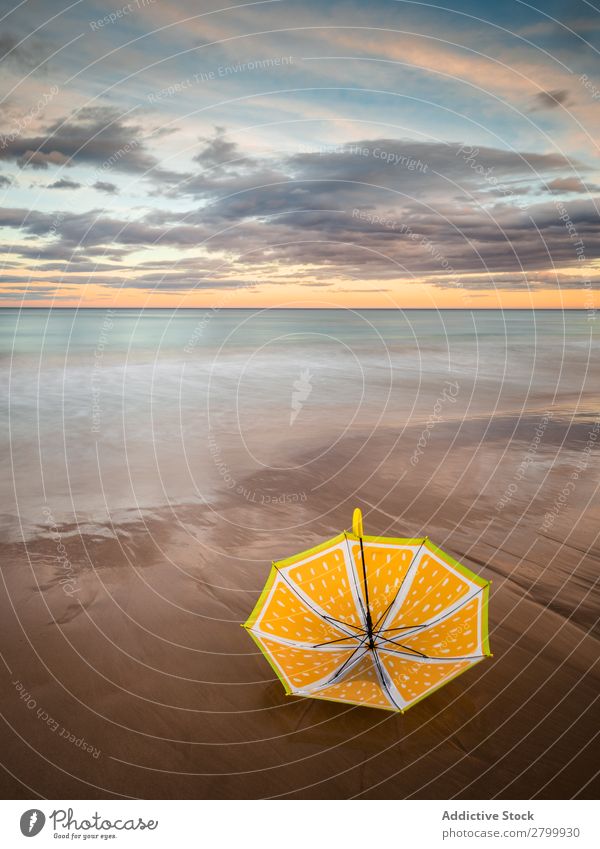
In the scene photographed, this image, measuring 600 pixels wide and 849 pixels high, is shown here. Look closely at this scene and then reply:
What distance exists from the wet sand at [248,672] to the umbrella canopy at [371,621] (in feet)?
2.29

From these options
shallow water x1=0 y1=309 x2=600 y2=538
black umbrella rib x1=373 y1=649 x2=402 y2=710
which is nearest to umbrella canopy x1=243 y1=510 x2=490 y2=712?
black umbrella rib x1=373 y1=649 x2=402 y2=710

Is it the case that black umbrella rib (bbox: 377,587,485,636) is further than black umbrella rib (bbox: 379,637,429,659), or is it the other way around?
black umbrella rib (bbox: 377,587,485,636)

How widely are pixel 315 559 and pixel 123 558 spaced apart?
488 cm

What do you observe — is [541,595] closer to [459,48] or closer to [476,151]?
[459,48]

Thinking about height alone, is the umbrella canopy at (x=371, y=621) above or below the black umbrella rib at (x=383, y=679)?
above

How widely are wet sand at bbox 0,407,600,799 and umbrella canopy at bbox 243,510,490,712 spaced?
0.70 m

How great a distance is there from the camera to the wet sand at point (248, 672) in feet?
19.2

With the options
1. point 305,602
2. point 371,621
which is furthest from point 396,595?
point 305,602

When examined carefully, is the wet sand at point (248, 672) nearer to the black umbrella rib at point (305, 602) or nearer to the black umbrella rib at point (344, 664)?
the black umbrella rib at point (344, 664)

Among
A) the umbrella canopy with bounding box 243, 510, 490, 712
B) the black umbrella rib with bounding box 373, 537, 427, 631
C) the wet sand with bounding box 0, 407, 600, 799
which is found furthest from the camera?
the black umbrella rib with bounding box 373, 537, 427, 631

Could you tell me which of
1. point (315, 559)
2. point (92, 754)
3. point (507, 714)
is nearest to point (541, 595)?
point (507, 714)

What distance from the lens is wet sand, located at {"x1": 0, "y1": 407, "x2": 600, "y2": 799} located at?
231 inches

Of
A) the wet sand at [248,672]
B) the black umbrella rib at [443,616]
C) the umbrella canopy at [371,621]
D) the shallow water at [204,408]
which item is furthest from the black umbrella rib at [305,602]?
the shallow water at [204,408]

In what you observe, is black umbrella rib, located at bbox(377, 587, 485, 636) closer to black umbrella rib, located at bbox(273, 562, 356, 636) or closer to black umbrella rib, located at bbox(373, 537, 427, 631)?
black umbrella rib, located at bbox(373, 537, 427, 631)
